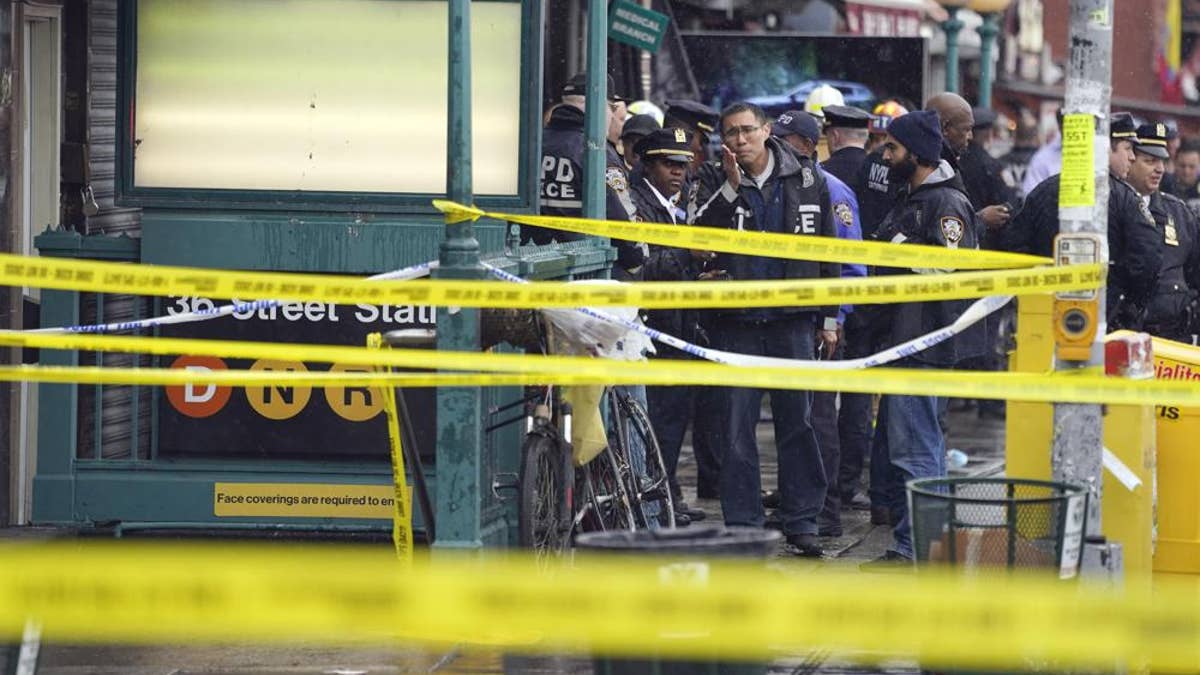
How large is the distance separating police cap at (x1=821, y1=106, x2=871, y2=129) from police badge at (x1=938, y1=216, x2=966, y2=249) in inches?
117

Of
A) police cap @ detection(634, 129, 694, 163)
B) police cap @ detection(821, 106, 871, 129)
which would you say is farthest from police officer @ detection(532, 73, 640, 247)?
police cap @ detection(821, 106, 871, 129)

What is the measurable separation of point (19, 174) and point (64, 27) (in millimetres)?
746

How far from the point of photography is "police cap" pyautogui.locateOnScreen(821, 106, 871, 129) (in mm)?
12648

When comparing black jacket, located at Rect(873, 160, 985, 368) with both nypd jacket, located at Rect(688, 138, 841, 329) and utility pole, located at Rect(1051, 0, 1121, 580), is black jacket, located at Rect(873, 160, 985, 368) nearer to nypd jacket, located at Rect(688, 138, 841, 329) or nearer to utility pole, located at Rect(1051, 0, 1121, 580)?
nypd jacket, located at Rect(688, 138, 841, 329)

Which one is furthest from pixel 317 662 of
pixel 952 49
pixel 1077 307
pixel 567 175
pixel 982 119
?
pixel 952 49

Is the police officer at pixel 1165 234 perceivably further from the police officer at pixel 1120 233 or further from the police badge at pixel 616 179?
the police badge at pixel 616 179

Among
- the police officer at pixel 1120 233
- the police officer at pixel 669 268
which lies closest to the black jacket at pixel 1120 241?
the police officer at pixel 1120 233

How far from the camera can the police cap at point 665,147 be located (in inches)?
440

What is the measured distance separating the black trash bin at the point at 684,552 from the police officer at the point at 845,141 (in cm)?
685

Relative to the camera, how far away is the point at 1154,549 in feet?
26.3

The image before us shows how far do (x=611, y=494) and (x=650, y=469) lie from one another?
0.48 m

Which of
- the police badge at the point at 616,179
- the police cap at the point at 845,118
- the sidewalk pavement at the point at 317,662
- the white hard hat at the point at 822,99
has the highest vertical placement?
the white hard hat at the point at 822,99

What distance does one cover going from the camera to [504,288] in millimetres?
7051

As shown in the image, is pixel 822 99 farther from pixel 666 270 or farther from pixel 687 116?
pixel 666 270
